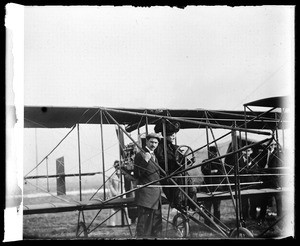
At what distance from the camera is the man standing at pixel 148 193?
565 cm

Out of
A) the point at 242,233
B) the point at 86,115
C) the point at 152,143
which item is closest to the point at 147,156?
the point at 152,143

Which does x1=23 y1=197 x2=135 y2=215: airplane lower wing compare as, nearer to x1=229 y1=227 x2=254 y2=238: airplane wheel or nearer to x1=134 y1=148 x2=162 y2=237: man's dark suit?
x1=134 y1=148 x2=162 y2=237: man's dark suit

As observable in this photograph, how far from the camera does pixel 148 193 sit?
575cm

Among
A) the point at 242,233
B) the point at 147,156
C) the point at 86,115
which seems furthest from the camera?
the point at 86,115

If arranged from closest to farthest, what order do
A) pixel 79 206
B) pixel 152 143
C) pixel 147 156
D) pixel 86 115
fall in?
1. pixel 147 156
2. pixel 152 143
3. pixel 79 206
4. pixel 86 115

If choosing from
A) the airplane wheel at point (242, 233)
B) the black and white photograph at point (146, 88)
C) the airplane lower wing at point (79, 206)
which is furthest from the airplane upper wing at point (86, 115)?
the airplane wheel at point (242, 233)

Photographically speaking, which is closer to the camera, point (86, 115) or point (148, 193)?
point (148, 193)

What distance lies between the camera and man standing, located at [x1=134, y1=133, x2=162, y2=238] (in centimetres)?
565

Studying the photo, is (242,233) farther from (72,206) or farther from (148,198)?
(72,206)
